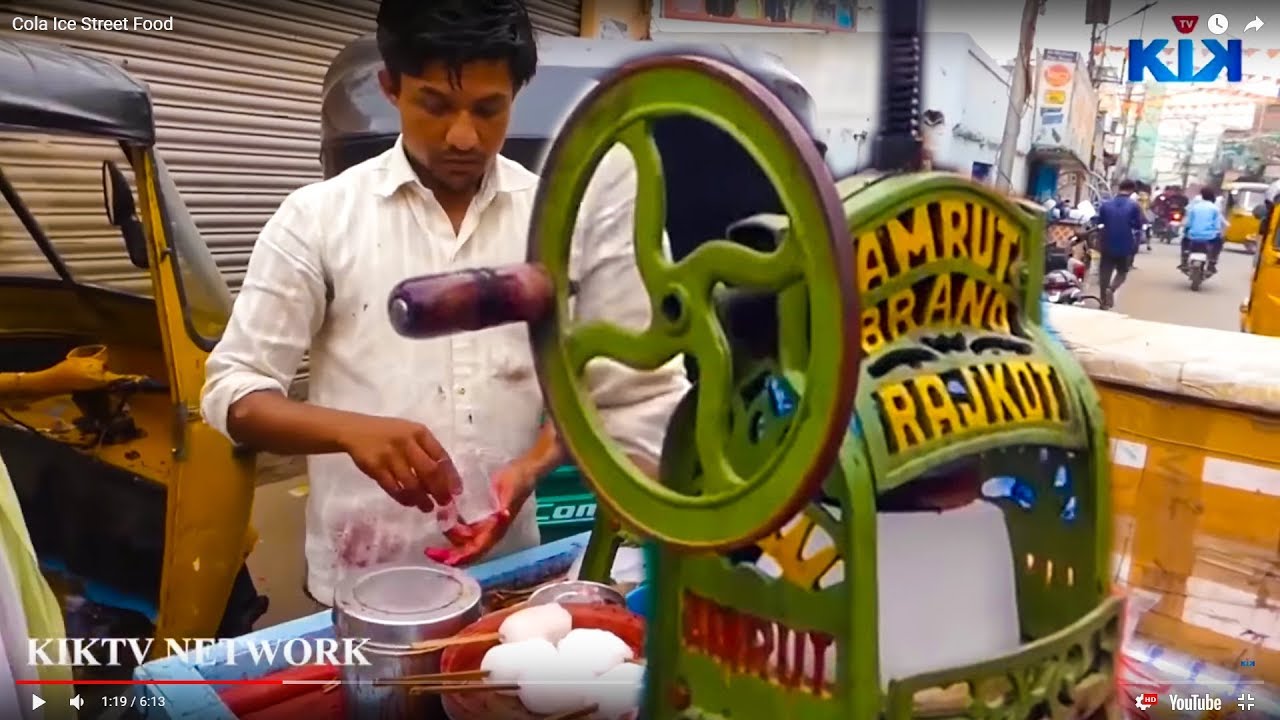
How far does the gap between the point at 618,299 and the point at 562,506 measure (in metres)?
0.28

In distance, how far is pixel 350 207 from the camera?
2.59ft

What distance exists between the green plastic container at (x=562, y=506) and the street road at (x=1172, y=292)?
55 centimetres

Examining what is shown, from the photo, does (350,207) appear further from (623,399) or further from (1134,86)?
(1134,86)

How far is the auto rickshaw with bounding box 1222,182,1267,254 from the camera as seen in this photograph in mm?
966

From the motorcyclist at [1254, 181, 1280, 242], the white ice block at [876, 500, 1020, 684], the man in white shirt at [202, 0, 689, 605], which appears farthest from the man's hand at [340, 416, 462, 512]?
the motorcyclist at [1254, 181, 1280, 242]

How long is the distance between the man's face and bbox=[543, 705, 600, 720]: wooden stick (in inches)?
15.4

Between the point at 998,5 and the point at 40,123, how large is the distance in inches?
32.2

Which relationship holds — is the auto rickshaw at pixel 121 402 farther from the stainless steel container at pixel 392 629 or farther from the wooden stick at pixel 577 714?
the wooden stick at pixel 577 714

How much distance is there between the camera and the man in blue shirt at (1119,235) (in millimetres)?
962

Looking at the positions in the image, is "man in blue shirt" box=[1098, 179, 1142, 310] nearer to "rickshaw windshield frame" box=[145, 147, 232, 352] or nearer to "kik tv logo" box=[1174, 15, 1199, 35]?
"kik tv logo" box=[1174, 15, 1199, 35]

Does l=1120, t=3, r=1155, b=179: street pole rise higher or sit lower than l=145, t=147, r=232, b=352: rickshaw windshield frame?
higher

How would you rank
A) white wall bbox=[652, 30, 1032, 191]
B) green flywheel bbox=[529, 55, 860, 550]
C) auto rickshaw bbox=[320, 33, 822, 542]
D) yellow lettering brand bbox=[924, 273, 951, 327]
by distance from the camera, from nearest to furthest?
green flywheel bbox=[529, 55, 860, 550], yellow lettering brand bbox=[924, 273, 951, 327], auto rickshaw bbox=[320, 33, 822, 542], white wall bbox=[652, 30, 1032, 191]

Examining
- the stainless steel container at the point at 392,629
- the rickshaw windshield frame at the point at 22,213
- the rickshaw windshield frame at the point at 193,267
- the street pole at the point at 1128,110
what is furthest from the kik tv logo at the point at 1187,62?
the rickshaw windshield frame at the point at 22,213

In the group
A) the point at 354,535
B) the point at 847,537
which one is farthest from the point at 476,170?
the point at 847,537
